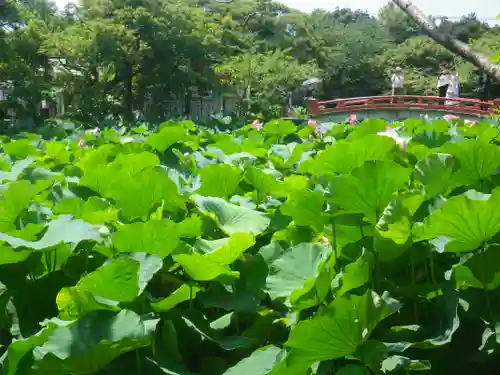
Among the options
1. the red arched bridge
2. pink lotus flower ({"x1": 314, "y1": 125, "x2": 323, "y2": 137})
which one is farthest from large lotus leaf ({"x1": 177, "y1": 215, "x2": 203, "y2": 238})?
the red arched bridge

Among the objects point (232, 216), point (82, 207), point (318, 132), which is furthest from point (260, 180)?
point (318, 132)

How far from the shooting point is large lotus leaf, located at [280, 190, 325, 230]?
81 centimetres

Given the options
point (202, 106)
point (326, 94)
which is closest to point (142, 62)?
point (202, 106)

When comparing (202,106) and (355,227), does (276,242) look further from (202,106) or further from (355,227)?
(202,106)

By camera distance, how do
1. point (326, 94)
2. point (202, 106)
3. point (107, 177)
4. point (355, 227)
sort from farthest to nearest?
1. point (326, 94)
2. point (202, 106)
3. point (107, 177)
4. point (355, 227)

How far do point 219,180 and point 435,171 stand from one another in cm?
44

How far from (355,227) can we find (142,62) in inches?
726

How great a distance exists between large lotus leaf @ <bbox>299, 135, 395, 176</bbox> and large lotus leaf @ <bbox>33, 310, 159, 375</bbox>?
0.50 meters

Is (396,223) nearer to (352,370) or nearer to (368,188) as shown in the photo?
(368,188)

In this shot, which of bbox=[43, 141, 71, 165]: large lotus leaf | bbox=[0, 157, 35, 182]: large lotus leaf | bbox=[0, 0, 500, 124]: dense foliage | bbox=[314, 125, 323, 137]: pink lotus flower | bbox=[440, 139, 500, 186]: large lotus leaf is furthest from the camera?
bbox=[0, 0, 500, 124]: dense foliage

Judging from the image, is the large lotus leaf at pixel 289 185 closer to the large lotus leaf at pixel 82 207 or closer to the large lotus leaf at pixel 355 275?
the large lotus leaf at pixel 82 207

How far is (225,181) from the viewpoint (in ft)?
3.93

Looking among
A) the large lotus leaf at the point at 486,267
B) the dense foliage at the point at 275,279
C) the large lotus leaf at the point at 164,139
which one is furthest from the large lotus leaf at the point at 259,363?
the large lotus leaf at the point at 164,139

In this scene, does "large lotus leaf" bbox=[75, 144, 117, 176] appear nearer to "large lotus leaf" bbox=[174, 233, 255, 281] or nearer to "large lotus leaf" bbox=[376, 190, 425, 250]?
"large lotus leaf" bbox=[174, 233, 255, 281]
